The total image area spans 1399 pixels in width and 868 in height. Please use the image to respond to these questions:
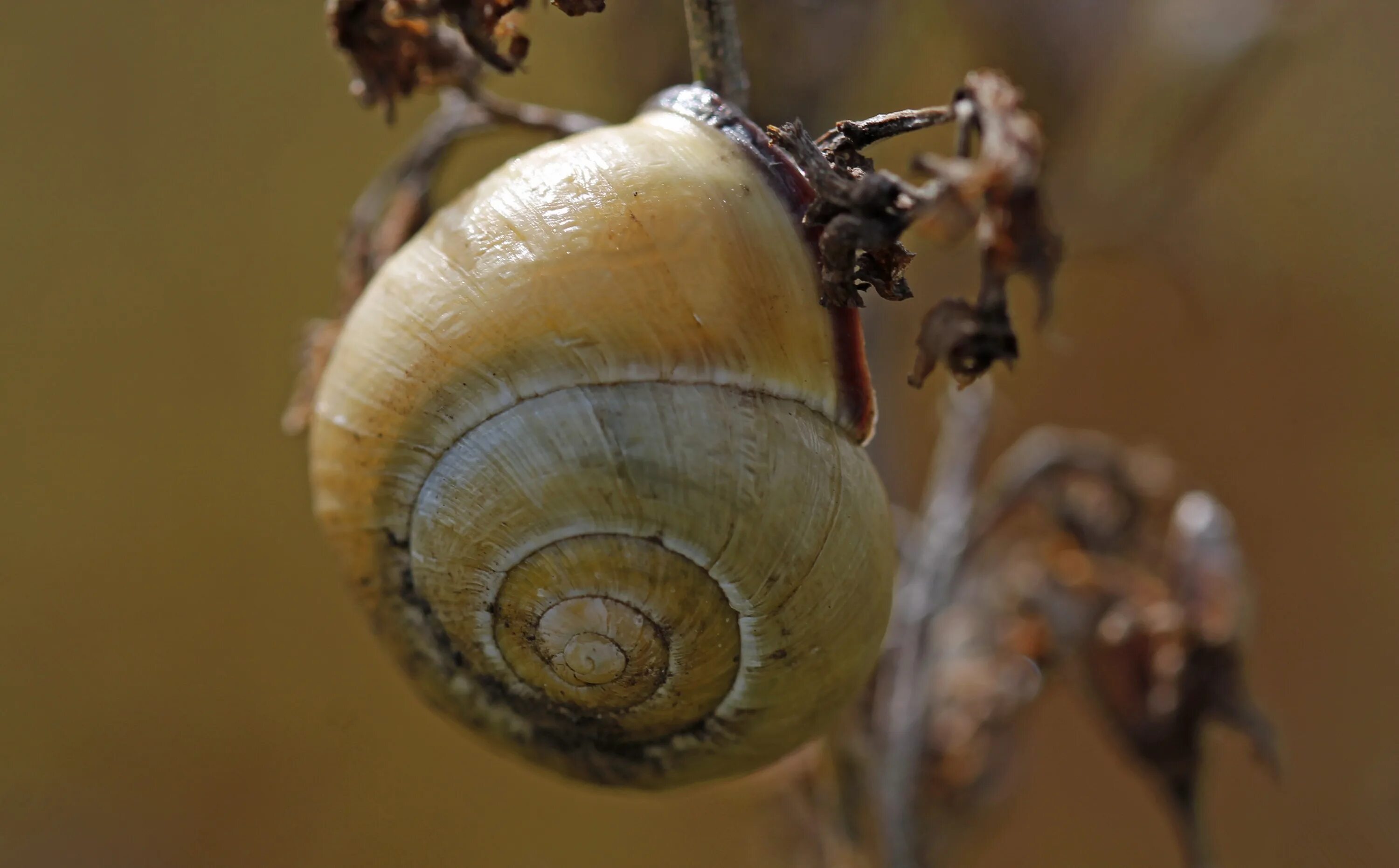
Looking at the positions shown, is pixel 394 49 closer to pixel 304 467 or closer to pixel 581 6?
pixel 581 6

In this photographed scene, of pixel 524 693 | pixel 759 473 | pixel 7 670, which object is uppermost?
pixel 759 473

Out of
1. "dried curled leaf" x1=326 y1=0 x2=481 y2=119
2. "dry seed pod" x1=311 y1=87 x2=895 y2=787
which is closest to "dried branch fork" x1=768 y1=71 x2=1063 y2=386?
"dry seed pod" x1=311 y1=87 x2=895 y2=787

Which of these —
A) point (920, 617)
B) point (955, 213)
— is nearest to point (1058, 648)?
point (920, 617)

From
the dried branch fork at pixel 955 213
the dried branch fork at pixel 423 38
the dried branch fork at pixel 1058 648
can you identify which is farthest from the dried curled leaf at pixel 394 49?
the dried branch fork at pixel 1058 648

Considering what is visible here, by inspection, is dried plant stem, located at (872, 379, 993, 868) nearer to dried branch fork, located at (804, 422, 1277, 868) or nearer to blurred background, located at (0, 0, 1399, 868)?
dried branch fork, located at (804, 422, 1277, 868)

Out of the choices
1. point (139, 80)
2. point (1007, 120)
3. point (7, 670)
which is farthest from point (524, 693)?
point (139, 80)

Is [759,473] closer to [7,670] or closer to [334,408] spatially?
[334,408]

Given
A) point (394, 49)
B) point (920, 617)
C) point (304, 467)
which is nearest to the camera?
point (394, 49)
